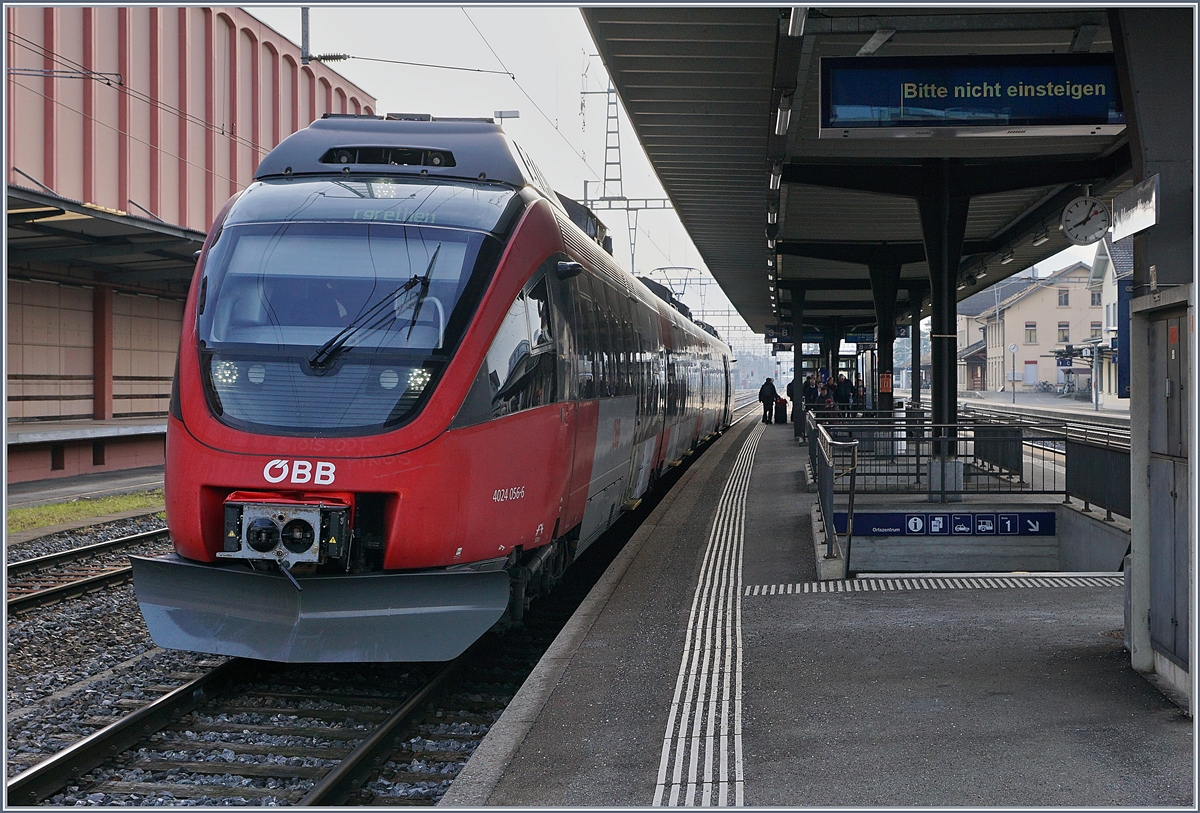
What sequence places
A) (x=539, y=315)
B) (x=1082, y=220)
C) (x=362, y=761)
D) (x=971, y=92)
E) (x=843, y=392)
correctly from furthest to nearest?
(x=843, y=392) → (x=1082, y=220) → (x=971, y=92) → (x=539, y=315) → (x=362, y=761)

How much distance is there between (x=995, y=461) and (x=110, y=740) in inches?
452

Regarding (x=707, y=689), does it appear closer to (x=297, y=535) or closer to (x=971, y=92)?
(x=297, y=535)

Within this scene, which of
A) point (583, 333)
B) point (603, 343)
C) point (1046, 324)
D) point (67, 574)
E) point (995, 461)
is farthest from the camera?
point (1046, 324)

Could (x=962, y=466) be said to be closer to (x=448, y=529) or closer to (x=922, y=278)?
(x=448, y=529)

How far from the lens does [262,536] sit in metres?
6.27

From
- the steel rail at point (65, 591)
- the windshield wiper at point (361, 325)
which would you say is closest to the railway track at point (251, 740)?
the windshield wiper at point (361, 325)

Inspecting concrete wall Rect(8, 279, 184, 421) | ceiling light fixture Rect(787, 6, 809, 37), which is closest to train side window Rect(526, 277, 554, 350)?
ceiling light fixture Rect(787, 6, 809, 37)

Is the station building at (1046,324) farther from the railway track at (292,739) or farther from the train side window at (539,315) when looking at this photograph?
the railway track at (292,739)

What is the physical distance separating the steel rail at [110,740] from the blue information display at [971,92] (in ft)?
18.3

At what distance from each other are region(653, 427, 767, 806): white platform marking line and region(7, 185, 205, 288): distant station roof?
33.5 ft

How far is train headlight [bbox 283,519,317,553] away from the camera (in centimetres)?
625

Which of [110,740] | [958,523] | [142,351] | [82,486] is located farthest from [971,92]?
Result: [142,351]

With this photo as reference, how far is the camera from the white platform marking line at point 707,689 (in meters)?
4.66

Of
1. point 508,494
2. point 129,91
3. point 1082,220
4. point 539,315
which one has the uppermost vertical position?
point 129,91
